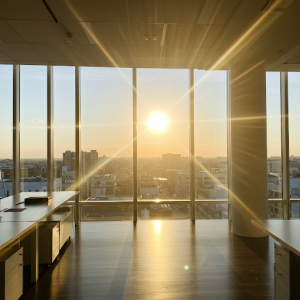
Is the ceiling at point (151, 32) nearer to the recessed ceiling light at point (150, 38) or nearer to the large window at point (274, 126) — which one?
the recessed ceiling light at point (150, 38)

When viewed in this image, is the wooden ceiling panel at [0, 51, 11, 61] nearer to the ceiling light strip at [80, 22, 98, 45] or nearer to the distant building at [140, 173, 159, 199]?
the ceiling light strip at [80, 22, 98, 45]

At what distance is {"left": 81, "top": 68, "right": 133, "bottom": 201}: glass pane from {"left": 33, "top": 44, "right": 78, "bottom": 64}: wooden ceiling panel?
77 centimetres

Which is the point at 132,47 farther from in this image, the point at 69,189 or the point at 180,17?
the point at 69,189

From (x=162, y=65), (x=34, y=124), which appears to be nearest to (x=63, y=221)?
(x=34, y=124)

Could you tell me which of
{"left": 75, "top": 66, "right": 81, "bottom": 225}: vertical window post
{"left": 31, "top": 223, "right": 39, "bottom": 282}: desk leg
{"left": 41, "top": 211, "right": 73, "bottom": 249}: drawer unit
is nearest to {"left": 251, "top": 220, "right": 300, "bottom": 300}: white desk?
{"left": 31, "top": 223, "right": 39, "bottom": 282}: desk leg

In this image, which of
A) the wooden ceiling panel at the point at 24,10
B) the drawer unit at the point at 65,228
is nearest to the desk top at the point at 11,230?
the drawer unit at the point at 65,228

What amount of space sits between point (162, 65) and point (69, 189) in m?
3.65

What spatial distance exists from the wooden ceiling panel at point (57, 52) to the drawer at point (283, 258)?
4.50 m

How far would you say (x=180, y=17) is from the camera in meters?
3.36

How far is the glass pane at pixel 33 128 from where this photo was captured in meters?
5.48

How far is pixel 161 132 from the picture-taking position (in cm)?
576

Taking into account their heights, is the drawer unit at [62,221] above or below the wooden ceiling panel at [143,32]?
below

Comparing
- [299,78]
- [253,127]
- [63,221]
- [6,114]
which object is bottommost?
[63,221]

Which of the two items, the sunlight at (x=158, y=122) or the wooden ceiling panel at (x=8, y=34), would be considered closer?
the wooden ceiling panel at (x=8, y=34)
